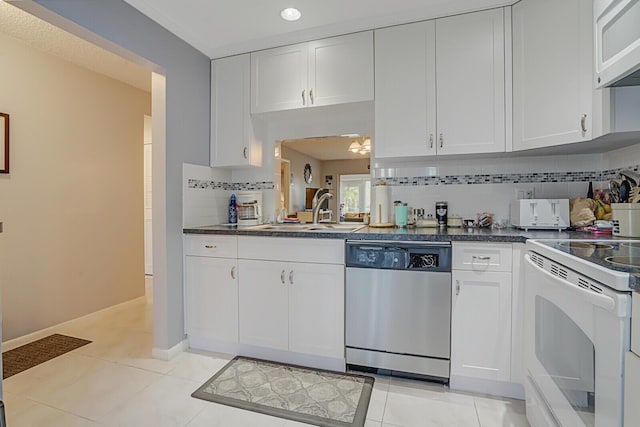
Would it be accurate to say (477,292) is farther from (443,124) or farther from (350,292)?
(443,124)

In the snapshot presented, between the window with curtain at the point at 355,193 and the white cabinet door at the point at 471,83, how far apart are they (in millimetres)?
679

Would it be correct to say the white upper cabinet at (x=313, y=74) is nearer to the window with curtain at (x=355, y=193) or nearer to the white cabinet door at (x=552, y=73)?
the window with curtain at (x=355, y=193)

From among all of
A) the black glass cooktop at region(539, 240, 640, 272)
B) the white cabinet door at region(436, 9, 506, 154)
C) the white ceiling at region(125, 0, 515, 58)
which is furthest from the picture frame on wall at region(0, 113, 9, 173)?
the black glass cooktop at region(539, 240, 640, 272)

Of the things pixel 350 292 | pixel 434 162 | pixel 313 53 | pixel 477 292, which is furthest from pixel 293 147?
pixel 477 292

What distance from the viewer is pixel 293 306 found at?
2.11m

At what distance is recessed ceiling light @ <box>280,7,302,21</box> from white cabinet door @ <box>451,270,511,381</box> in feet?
6.19

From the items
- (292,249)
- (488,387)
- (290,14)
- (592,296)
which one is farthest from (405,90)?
(488,387)

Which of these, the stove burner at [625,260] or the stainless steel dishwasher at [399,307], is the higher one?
the stove burner at [625,260]

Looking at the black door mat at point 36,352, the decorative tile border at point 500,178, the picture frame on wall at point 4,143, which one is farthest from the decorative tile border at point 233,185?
the black door mat at point 36,352

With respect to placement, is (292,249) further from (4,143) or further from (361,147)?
(4,143)

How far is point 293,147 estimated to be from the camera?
2.89m

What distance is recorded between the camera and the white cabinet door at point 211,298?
2270mm

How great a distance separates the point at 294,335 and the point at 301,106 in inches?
65.0

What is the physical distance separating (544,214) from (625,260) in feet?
3.37
